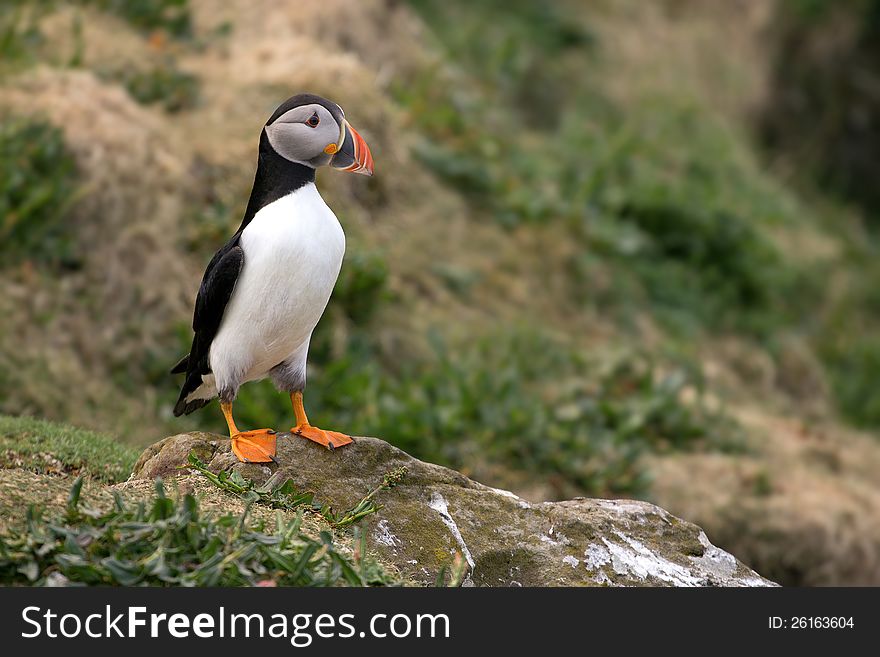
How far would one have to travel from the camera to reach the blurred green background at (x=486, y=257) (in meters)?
8.40

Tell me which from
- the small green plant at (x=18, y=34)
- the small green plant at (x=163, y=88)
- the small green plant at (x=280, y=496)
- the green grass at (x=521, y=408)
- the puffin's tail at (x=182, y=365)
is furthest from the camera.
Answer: the small green plant at (x=163, y=88)

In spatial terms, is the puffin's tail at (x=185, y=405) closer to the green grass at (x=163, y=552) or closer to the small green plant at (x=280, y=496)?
the small green plant at (x=280, y=496)

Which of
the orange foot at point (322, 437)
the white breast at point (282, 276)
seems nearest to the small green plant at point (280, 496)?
the orange foot at point (322, 437)

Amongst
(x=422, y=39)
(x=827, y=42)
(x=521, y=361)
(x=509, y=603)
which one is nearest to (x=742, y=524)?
(x=521, y=361)

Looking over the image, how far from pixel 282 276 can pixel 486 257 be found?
22.0 feet

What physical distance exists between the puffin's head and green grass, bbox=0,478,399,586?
150 centimetres

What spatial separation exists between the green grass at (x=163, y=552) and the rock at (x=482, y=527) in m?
0.47

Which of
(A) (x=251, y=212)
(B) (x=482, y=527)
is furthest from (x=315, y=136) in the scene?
(B) (x=482, y=527)

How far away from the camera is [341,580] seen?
4.09 m

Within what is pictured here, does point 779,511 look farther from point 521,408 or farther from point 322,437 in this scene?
point 322,437

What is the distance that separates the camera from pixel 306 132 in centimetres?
477

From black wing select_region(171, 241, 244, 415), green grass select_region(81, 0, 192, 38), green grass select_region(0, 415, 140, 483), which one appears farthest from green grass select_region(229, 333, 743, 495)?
green grass select_region(81, 0, 192, 38)

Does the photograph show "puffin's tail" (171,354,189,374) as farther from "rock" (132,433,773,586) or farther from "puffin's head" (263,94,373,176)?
"puffin's head" (263,94,373,176)

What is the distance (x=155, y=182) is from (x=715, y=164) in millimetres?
7680
